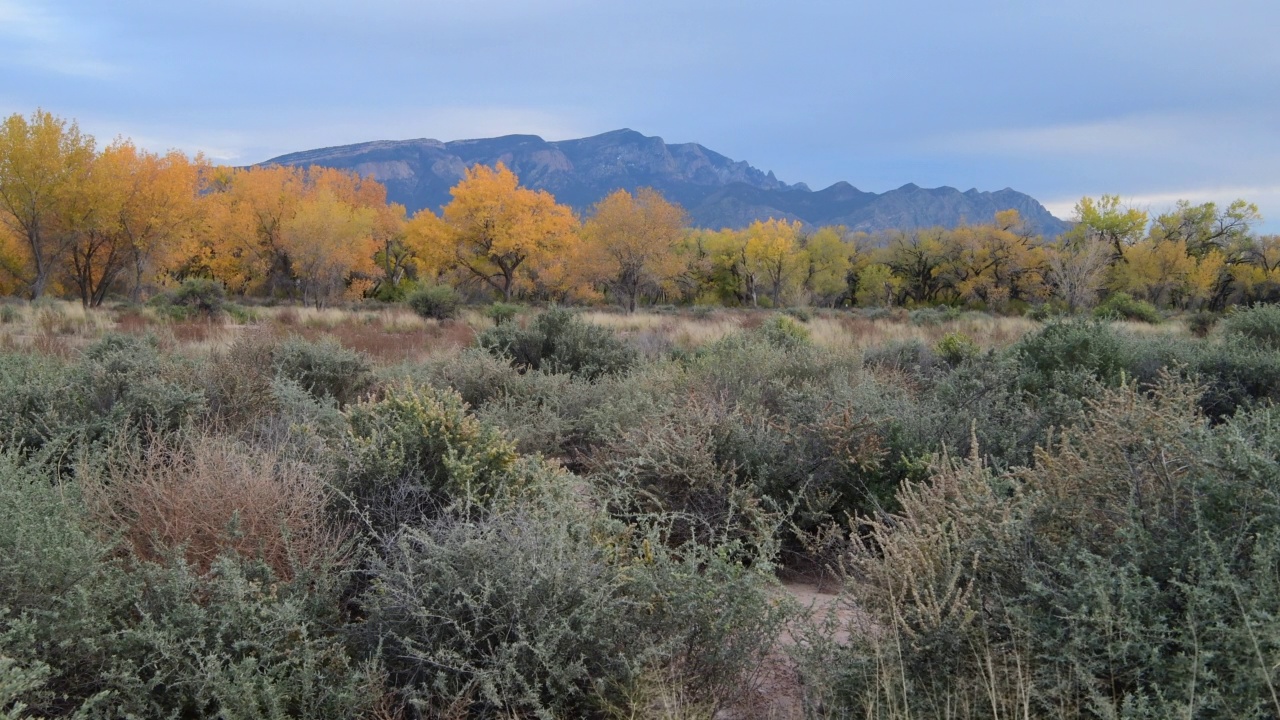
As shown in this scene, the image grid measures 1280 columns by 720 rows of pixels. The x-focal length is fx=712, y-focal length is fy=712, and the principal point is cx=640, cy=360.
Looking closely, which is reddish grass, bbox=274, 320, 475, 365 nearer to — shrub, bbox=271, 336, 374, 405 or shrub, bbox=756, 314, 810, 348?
shrub, bbox=271, 336, 374, 405

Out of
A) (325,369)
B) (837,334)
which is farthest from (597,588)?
(837,334)

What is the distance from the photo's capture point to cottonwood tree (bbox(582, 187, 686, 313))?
39.0m

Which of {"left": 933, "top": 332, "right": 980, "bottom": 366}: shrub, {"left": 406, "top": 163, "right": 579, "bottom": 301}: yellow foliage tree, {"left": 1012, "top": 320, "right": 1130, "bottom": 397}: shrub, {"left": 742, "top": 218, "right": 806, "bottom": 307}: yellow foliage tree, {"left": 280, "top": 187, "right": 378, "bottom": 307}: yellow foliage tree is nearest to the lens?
{"left": 1012, "top": 320, "right": 1130, "bottom": 397}: shrub

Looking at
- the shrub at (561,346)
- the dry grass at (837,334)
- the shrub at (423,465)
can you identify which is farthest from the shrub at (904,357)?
the shrub at (423,465)

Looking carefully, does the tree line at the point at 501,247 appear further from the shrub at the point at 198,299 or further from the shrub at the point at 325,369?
the shrub at the point at 325,369

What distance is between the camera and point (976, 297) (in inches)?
2051

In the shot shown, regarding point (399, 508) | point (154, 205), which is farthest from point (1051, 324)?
point (154, 205)

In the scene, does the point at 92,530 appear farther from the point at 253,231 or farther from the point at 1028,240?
the point at 1028,240

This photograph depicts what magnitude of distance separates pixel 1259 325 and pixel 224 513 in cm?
1188

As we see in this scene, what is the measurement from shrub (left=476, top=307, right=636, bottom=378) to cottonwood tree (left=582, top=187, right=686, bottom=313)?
28.0 meters

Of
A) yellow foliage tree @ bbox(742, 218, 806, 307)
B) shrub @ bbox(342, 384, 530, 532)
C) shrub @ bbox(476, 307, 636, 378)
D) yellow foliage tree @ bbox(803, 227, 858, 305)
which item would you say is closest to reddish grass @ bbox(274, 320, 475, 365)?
shrub @ bbox(476, 307, 636, 378)

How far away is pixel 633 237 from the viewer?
3872 cm

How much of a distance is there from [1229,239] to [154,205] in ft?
203

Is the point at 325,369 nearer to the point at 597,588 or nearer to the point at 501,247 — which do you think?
the point at 597,588
